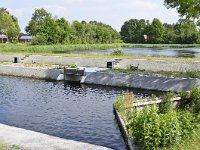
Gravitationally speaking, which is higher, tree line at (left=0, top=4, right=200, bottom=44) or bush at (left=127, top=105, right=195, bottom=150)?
tree line at (left=0, top=4, right=200, bottom=44)

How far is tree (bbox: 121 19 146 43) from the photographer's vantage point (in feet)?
561

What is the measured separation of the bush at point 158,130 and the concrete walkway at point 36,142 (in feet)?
5.46

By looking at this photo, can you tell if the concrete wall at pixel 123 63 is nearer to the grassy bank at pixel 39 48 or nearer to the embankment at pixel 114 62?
the embankment at pixel 114 62

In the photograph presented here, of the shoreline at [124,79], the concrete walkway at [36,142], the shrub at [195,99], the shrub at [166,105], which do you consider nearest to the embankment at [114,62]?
the shoreline at [124,79]

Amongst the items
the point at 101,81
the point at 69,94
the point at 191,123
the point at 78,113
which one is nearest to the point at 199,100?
the point at 191,123

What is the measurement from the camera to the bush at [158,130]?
13.6 meters

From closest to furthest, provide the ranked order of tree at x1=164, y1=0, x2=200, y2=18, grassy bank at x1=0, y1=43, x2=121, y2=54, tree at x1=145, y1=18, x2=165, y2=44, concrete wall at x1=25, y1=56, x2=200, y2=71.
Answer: tree at x1=164, y1=0, x2=200, y2=18, concrete wall at x1=25, y1=56, x2=200, y2=71, grassy bank at x1=0, y1=43, x2=121, y2=54, tree at x1=145, y1=18, x2=165, y2=44

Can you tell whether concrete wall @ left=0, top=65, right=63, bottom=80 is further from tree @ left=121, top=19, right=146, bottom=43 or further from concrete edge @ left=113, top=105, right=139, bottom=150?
tree @ left=121, top=19, right=146, bottom=43

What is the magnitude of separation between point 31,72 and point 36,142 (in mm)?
27394

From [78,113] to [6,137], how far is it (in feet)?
24.5

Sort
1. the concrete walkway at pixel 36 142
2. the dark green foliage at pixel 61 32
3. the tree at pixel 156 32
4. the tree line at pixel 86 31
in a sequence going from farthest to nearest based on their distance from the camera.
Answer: the tree at pixel 156 32 → the tree line at pixel 86 31 → the dark green foliage at pixel 61 32 → the concrete walkway at pixel 36 142

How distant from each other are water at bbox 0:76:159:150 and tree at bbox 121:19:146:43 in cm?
13710

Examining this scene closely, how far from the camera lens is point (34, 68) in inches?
1658

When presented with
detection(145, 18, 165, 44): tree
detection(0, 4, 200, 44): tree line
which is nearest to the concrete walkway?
detection(0, 4, 200, 44): tree line
